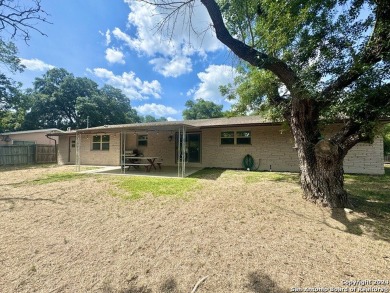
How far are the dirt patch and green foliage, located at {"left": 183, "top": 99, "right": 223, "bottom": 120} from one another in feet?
138

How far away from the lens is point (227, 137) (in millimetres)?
11625

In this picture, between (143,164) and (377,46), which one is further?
(143,164)

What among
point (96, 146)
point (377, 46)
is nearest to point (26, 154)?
point (96, 146)

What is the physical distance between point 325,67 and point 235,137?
681cm

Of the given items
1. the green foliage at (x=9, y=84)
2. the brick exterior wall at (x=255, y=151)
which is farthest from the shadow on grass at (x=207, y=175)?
the green foliage at (x=9, y=84)

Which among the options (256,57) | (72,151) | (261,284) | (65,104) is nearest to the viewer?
(261,284)

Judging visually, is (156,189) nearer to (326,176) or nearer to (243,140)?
(326,176)

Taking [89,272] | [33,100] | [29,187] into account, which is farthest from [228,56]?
[33,100]

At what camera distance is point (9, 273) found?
91.0 inches

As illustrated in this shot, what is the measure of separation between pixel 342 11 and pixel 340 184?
4464 mm

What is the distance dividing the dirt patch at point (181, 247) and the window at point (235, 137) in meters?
6.42

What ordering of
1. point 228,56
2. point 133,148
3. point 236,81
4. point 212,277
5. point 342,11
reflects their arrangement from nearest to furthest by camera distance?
point 212,277
point 342,11
point 228,56
point 236,81
point 133,148

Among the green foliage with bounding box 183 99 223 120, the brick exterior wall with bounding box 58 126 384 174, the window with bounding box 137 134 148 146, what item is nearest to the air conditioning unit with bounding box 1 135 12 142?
the brick exterior wall with bounding box 58 126 384 174

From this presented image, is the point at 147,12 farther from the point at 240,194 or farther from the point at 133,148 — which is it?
the point at 133,148
